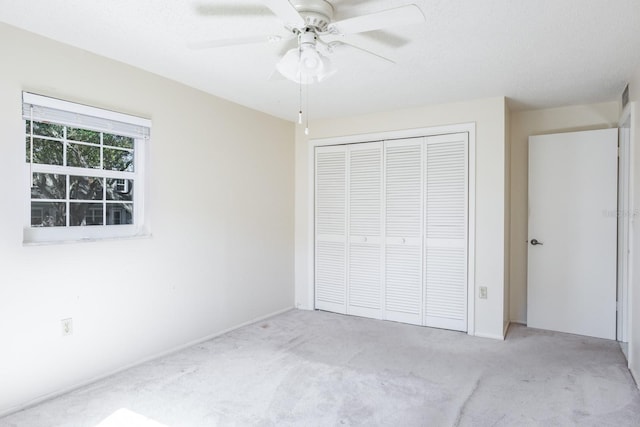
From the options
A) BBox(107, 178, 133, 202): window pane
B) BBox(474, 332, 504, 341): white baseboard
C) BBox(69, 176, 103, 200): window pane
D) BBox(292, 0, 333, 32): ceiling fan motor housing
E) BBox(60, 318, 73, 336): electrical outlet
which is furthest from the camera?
BBox(474, 332, 504, 341): white baseboard

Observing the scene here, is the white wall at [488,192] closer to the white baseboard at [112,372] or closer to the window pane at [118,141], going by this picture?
the white baseboard at [112,372]

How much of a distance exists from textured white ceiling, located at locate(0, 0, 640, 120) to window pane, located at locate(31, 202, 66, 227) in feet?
3.46

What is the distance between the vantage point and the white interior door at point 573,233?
370cm

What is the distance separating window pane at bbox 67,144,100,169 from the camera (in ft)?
8.59

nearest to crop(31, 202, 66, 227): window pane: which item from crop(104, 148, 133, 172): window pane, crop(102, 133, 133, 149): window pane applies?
crop(104, 148, 133, 172): window pane

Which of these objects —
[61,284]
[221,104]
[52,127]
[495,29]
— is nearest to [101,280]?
[61,284]

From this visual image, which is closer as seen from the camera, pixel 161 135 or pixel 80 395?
pixel 80 395

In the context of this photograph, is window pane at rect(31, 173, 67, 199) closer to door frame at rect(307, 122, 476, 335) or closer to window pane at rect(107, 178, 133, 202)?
window pane at rect(107, 178, 133, 202)

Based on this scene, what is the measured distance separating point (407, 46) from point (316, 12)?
80cm

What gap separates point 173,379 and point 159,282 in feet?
2.57

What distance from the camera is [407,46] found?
8.20ft

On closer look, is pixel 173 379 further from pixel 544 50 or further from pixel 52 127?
pixel 544 50

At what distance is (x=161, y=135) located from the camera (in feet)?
10.3

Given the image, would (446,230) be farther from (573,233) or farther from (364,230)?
(573,233)
